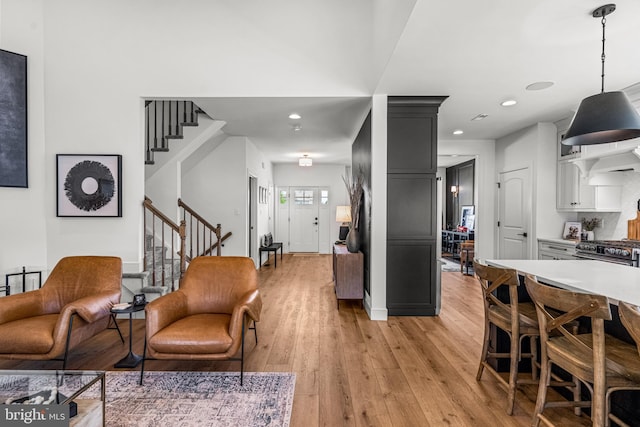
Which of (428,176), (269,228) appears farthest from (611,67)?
(269,228)

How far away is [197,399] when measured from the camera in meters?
2.22

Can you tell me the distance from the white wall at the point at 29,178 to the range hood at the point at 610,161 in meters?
6.59

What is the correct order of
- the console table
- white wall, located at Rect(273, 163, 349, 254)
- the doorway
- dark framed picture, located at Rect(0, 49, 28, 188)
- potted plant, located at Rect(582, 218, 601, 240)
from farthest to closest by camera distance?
1. white wall, located at Rect(273, 163, 349, 254)
2. the doorway
3. potted plant, located at Rect(582, 218, 601, 240)
4. the console table
5. dark framed picture, located at Rect(0, 49, 28, 188)

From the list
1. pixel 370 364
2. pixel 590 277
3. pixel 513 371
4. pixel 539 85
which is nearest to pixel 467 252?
pixel 539 85

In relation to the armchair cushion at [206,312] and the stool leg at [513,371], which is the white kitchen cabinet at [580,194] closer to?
the stool leg at [513,371]

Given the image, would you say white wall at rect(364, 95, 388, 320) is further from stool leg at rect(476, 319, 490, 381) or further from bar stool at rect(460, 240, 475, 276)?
bar stool at rect(460, 240, 475, 276)

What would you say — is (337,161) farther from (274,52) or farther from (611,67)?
(611,67)

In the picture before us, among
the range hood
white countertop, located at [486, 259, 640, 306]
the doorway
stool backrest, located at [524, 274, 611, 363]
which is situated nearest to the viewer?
stool backrest, located at [524, 274, 611, 363]

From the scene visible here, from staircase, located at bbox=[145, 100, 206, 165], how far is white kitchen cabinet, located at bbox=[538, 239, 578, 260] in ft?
18.0

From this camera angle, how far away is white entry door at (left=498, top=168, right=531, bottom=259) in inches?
207

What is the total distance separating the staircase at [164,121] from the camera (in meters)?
5.14

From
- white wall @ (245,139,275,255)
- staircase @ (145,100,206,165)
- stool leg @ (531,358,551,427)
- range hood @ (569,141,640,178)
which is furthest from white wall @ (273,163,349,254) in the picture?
stool leg @ (531,358,551,427)

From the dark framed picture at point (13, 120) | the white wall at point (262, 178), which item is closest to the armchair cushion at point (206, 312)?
the dark framed picture at point (13, 120)

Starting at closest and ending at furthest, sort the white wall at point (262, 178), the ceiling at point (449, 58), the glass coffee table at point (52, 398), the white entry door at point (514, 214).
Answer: the glass coffee table at point (52, 398), the ceiling at point (449, 58), the white entry door at point (514, 214), the white wall at point (262, 178)
